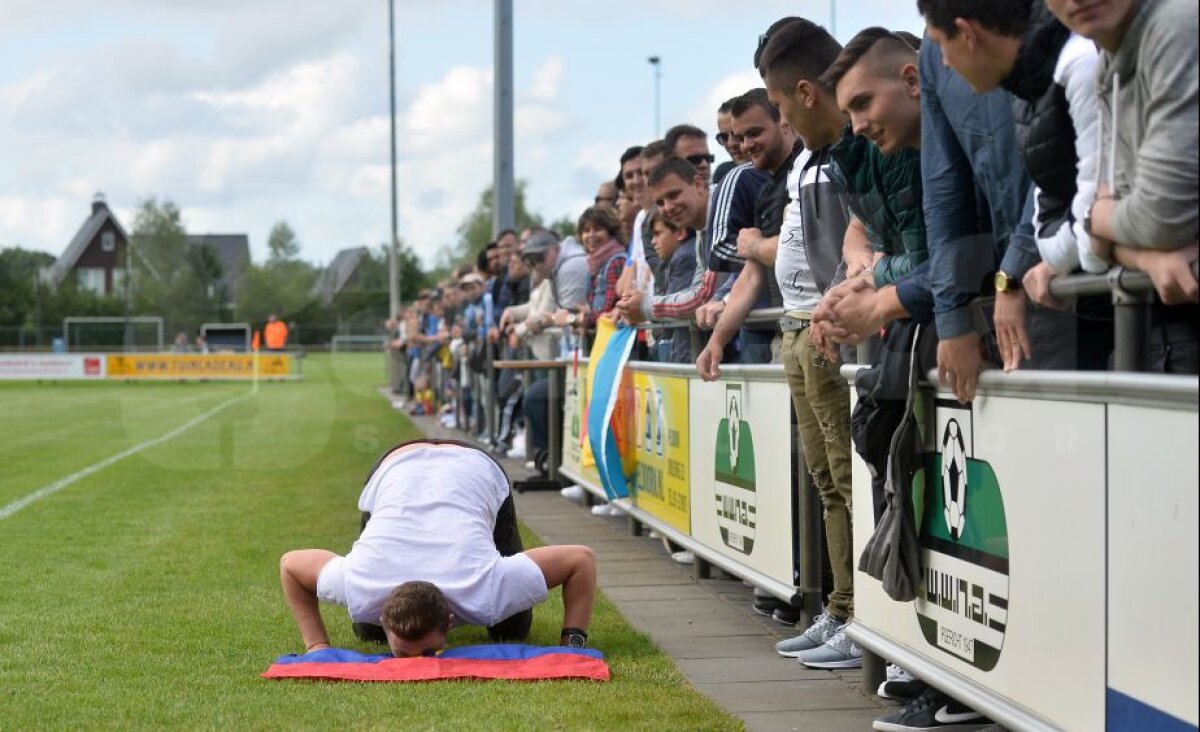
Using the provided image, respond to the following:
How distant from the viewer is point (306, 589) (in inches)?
263

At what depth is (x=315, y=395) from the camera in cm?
4281

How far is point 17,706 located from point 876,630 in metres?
2.95

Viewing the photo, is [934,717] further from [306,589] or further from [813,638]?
[306,589]

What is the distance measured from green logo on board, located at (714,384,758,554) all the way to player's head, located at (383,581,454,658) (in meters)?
2.07

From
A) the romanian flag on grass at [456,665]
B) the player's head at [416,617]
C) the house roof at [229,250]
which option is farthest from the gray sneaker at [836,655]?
the house roof at [229,250]

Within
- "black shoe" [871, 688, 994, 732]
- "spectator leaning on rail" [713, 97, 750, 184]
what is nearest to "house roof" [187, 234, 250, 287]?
"spectator leaning on rail" [713, 97, 750, 184]

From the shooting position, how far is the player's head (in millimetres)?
6184

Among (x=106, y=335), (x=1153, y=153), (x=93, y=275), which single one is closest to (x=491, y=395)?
(x=1153, y=153)

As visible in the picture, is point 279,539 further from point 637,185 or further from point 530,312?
point 530,312

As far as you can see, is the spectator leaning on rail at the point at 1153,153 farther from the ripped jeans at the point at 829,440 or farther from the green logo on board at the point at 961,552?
the ripped jeans at the point at 829,440

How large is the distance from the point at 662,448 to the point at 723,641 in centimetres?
297

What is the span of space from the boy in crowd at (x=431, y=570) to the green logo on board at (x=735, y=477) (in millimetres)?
1345

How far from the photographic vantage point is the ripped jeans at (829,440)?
654cm

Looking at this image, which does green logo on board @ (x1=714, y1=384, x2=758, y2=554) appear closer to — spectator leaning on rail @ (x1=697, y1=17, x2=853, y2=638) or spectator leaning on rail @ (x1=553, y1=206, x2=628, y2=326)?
spectator leaning on rail @ (x1=697, y1=17, x2=853, y2=638)
